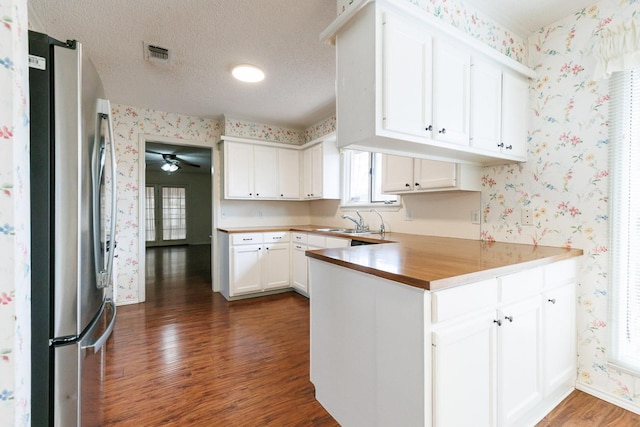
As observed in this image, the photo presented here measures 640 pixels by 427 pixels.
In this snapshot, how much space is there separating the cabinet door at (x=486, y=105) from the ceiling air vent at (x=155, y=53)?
2369mm

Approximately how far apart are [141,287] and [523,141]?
438cm

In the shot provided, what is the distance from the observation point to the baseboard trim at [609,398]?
1.66m

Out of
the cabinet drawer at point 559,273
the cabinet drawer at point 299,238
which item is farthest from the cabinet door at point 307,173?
the cabinet drawer at point 559,273

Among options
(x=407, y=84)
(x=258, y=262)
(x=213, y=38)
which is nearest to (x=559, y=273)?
(x=407, y=84)

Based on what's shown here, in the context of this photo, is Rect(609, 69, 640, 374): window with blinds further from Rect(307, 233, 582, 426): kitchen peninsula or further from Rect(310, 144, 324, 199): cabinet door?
Rect(310, 144, 324, 199): cabinet door

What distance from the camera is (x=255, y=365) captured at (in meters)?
2.13

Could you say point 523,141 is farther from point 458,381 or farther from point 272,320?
point 272,320

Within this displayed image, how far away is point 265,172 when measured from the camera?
13.8 ft

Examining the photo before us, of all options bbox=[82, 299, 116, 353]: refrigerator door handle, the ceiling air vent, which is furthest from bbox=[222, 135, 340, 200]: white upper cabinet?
bbox=[82, 299, 116, 353]: refrigerator door handle

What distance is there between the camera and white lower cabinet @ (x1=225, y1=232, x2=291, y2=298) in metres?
3.64


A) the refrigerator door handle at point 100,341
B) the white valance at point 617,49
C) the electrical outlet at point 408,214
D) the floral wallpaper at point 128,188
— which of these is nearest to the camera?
the refrigerator door handle at point 100,341

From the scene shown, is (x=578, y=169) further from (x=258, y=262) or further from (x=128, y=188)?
(x=128, y=188)

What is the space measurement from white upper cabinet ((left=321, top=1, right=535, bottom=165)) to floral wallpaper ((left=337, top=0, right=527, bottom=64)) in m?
0.12

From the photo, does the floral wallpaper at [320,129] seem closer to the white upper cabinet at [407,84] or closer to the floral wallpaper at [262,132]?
the floral wallpaper at [262,132]
